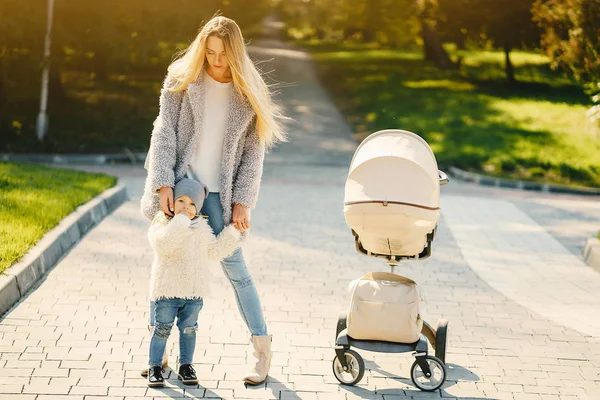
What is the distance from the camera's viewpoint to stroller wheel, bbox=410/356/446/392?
5293 mm

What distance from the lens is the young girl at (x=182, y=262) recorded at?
4.93 meters

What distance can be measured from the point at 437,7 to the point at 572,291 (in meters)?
25.1

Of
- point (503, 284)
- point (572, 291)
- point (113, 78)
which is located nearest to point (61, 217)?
point (503, 284)

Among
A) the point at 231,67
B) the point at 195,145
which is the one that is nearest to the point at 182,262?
the point at 195,145

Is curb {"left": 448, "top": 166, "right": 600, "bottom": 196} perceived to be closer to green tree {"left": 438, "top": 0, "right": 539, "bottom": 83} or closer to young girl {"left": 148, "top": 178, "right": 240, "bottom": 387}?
young girl {"left": 148, "top": 178, "right": 240, "bottom": 387}

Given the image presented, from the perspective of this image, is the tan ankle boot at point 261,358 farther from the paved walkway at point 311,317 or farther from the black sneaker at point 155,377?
the black sneaker at point 155,377

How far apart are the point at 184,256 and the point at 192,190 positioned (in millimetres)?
378

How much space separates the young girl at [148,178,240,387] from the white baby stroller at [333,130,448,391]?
78cm

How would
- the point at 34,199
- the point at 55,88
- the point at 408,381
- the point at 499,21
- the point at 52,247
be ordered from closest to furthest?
the point at 408,381, the point at 52,247, the point at 34,199, the point at 55,88, the point at 499,21

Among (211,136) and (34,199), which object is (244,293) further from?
(34,199)

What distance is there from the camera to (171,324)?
17.0 feet

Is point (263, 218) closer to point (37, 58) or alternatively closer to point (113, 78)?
point (37, 58)

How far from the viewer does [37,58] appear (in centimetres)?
2019

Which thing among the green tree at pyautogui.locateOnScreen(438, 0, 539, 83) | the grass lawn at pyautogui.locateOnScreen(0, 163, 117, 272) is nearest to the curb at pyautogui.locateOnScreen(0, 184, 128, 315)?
the grass lawn at pyautogui.locateOnScreen(0, 163, 117, 272)
